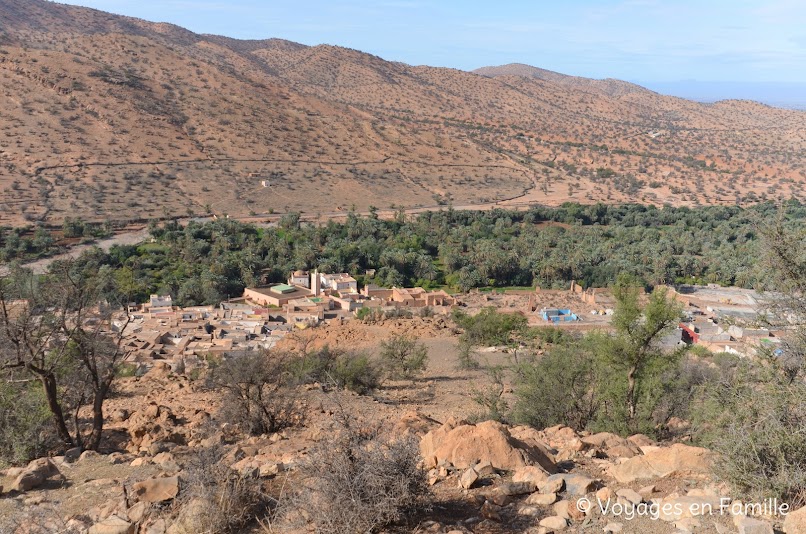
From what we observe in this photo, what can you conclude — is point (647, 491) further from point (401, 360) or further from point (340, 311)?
point (340, 311)

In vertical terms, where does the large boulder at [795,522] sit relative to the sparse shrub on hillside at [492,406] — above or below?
above

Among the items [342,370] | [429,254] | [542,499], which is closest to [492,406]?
[342,370]

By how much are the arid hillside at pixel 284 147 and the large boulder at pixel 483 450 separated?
1863 inches

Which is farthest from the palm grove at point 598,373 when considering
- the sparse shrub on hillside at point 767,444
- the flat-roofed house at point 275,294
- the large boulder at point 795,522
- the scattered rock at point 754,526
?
the flat-roofed house at point 275,294

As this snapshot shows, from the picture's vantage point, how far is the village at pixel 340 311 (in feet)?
78.2

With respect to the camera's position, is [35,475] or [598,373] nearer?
[35,475]

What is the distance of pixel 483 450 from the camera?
6.43 m

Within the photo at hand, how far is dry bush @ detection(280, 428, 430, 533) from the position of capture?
13.9 ft

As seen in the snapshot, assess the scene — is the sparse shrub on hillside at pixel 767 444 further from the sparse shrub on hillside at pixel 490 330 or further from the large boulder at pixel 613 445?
the sparse shrub on hillside at pixel 490 330

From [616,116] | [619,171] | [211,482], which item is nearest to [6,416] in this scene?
[211,482]

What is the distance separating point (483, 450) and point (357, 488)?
241 cm

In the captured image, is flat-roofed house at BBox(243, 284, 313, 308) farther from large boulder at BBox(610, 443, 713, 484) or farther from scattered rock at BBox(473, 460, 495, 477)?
large boulder at BBox(610, 443, 713, 484)

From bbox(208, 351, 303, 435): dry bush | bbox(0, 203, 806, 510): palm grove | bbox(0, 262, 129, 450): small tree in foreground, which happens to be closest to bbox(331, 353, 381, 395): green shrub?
bbox(0, 203, 806, 510): palm grove

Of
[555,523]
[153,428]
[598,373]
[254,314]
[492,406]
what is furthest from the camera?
[254,314]
